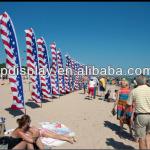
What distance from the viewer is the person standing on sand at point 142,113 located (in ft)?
20.4

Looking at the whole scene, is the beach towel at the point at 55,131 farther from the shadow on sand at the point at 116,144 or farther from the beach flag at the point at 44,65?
the beach flag at the point at 44,65

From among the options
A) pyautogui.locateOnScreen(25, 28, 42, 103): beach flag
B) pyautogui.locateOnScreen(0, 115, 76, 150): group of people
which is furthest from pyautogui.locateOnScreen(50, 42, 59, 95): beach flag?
pyautogui.locateOnScreen(0, 115, 76, 150): group of people

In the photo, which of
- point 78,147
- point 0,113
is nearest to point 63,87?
point 0,113

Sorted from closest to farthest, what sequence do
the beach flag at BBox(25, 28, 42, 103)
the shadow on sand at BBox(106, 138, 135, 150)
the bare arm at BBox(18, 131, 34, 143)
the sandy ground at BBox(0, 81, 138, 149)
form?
the bare arm at BBox(18, 131, 34, 143) → the shadow on sand at BBox(106, 138, 135, 150) → the sandy ground at BBox(0, 81, 138, 149) → the beach flag at BBox(25, 28, 42, 103)

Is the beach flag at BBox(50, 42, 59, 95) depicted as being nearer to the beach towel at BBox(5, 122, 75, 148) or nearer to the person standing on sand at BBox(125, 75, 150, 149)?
the beach towel at BBox(5, 122, 75, 148)

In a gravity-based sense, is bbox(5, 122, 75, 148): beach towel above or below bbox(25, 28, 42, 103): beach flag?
below

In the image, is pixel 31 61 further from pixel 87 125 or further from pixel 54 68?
pixel 54 68

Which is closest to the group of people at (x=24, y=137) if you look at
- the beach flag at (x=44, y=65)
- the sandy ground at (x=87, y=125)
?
the sandy ground at (x=87, y=125)

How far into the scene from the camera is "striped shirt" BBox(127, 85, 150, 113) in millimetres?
6277

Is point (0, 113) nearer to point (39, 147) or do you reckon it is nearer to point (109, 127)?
point (109, 127)

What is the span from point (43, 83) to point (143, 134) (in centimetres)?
979

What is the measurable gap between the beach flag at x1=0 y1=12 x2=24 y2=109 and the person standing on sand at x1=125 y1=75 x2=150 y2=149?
5294mm

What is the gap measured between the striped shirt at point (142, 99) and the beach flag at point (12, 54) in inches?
208

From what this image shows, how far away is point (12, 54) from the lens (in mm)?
10641
